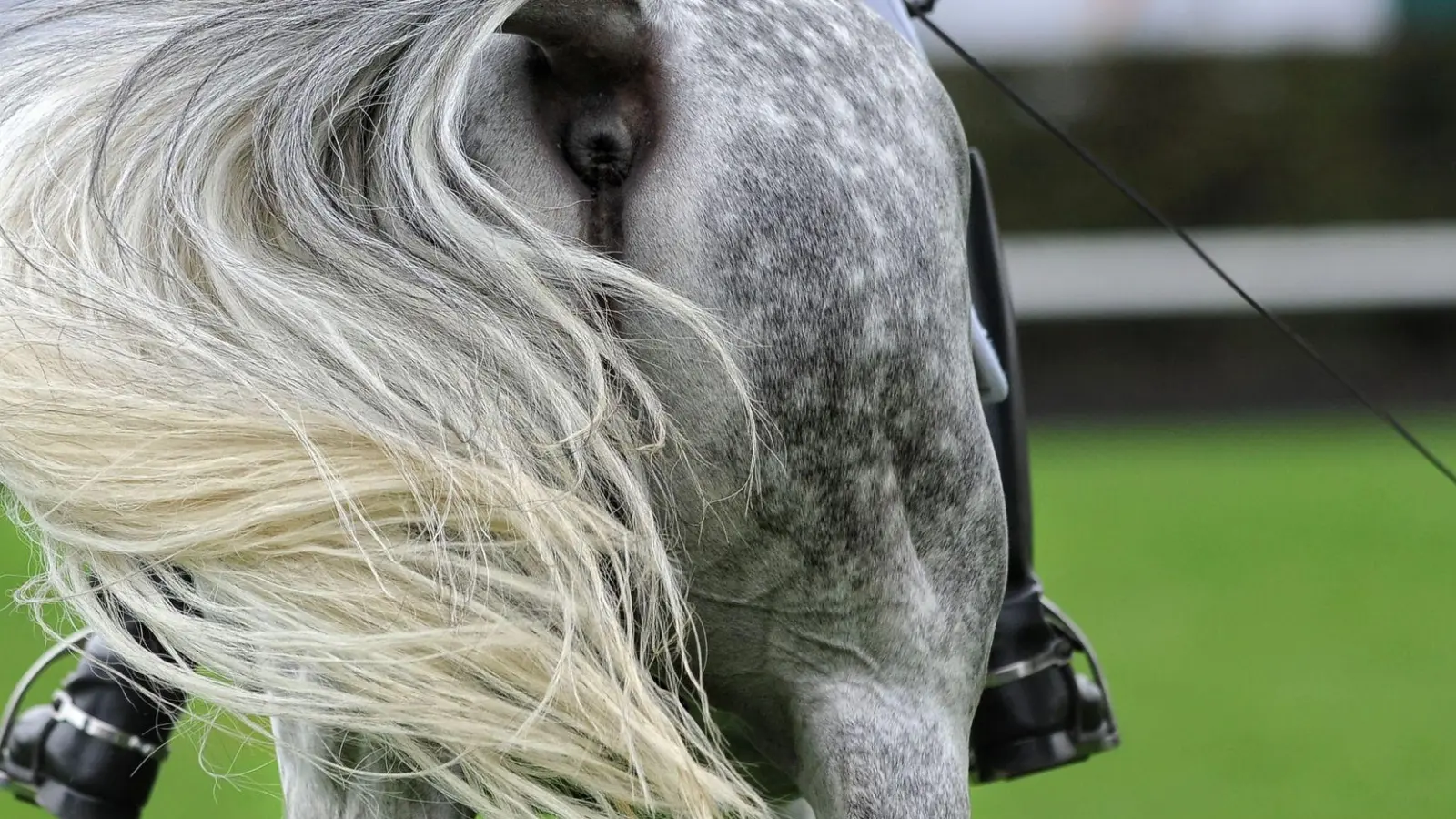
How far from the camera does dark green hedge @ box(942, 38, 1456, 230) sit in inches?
322

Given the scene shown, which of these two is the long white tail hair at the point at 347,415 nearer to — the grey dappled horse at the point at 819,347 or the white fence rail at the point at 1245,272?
the grey dappled horse at the point at 819,347

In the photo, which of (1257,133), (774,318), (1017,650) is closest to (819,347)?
(774,318)

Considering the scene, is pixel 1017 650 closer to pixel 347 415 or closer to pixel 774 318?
pixel 774 318

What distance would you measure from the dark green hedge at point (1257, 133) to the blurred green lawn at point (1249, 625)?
153cm

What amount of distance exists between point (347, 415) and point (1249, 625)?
4120mm

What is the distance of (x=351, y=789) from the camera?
103cm

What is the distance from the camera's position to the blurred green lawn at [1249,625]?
3461 mm

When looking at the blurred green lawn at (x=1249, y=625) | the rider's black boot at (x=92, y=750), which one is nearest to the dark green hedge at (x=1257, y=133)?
the blurred green lawn at (x=1249, y=625)

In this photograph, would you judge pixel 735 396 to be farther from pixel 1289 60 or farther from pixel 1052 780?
pixel 1289 60

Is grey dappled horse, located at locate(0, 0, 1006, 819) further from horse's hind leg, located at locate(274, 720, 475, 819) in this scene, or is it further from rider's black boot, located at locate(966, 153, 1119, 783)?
rider's black boot, located at locate(966, 153, 1119, 783)

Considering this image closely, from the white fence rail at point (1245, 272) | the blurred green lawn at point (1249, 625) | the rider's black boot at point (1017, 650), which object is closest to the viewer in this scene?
the rider's black boot at point (1017, 650)

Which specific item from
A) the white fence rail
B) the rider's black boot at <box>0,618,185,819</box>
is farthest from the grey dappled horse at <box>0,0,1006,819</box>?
the white fence rail

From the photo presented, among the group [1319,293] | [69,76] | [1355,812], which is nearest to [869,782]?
[69,76]

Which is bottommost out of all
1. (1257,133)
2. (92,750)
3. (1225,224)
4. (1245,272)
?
(92,750)
